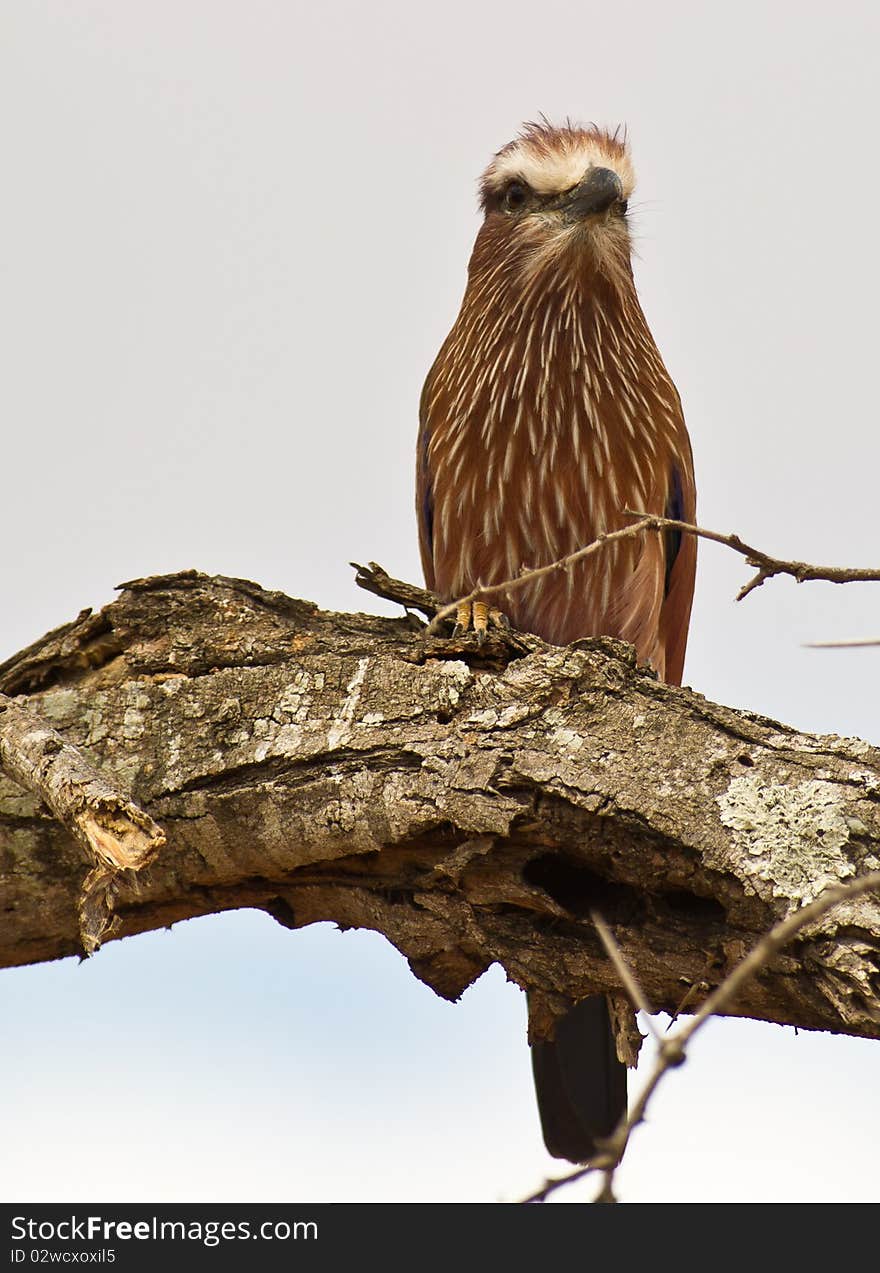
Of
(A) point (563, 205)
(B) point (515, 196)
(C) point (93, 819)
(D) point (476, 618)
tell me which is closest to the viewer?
(C) point (93, 819)

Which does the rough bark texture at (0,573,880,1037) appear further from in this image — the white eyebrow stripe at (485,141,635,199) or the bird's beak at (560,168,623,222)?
the white eyebrow stripe at (485,141,635,199)

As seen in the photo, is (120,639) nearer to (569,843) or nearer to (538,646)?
(538,646)

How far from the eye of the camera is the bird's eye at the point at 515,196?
452 centimetres

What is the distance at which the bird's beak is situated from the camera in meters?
4.28

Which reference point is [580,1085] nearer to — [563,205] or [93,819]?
[93,819]

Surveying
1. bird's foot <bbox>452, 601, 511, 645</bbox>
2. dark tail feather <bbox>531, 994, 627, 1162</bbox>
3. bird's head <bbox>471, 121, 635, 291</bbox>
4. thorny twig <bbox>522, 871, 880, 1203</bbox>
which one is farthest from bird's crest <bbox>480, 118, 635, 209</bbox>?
thorny twig <bbox>522, 871, 880, 1203</bbox>

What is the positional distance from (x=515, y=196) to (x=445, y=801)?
2500 millimetres

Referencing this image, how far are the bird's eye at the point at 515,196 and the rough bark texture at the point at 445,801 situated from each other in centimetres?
194

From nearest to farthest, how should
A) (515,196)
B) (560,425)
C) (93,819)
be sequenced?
(93,819), (560,425), (515,196)

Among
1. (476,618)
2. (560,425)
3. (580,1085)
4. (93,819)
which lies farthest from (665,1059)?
(560,425)

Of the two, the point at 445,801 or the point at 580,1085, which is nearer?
the point at 445,801

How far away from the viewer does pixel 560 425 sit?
4.26 metres

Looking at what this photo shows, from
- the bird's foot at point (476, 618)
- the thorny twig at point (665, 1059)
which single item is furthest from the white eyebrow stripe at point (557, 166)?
the thorny twig at point (665, 1059)

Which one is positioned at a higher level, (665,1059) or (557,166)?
(557,166)
